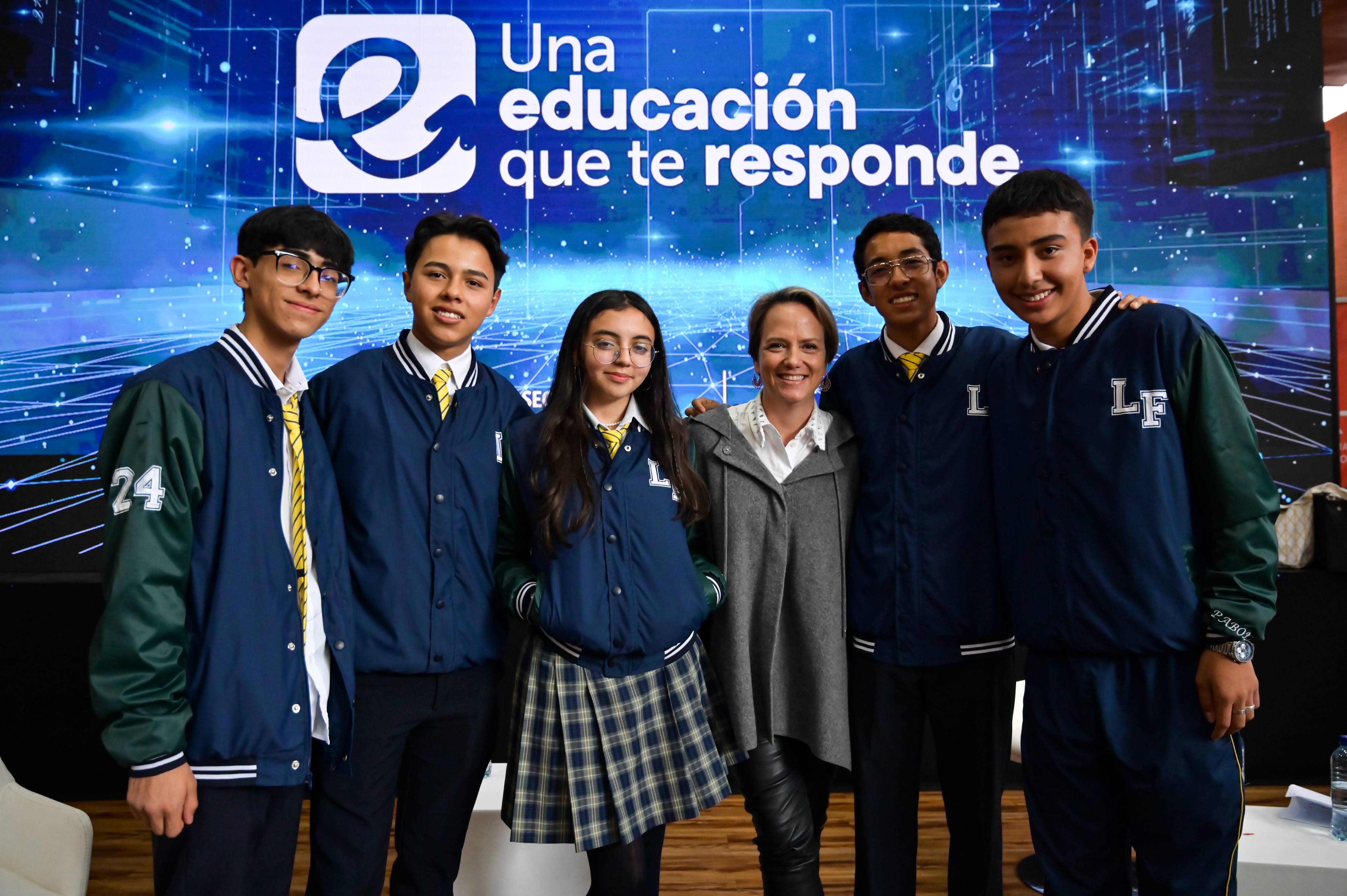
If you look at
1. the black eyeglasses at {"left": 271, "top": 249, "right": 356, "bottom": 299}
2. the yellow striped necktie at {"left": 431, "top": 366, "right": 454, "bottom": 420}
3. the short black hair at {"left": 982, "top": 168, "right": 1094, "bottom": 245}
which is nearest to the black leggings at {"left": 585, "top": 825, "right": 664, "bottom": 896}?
the yellow striped necktie at {"left": 431, "top": 366, "right": 454, "bottom": 420}

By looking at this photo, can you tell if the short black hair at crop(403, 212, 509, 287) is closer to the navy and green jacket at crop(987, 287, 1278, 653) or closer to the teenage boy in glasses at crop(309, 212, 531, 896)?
the teenage boy in glasses at crop(309, 212, 531, 896)

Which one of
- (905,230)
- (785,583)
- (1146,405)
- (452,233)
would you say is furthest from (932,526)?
(452,233)

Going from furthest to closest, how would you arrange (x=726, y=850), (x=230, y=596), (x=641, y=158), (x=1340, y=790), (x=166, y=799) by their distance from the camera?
(x=641, y=158), (x=726, y=850), (x=1340, y=790), (x=230, y=596), (x=166, y=799)

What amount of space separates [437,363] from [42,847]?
1567mm

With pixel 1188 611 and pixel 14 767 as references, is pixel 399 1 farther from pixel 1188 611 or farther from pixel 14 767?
pixel 1188 611

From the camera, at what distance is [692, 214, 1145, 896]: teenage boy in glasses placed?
1872 mm

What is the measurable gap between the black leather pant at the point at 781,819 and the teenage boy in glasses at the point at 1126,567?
47 centimetres

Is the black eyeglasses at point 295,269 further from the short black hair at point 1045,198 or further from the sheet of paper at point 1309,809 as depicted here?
the sheet of paper at point 1309,809

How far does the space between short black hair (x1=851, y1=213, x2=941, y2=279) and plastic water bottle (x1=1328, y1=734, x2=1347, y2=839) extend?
192 cm

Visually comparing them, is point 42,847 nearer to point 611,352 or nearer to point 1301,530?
point 611,352

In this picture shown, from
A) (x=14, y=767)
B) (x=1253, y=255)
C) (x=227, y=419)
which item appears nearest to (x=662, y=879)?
(x=227, y=419)

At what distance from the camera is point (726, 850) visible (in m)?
3.16

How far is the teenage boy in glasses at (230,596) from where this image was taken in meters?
1.35

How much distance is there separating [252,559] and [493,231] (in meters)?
0.89
